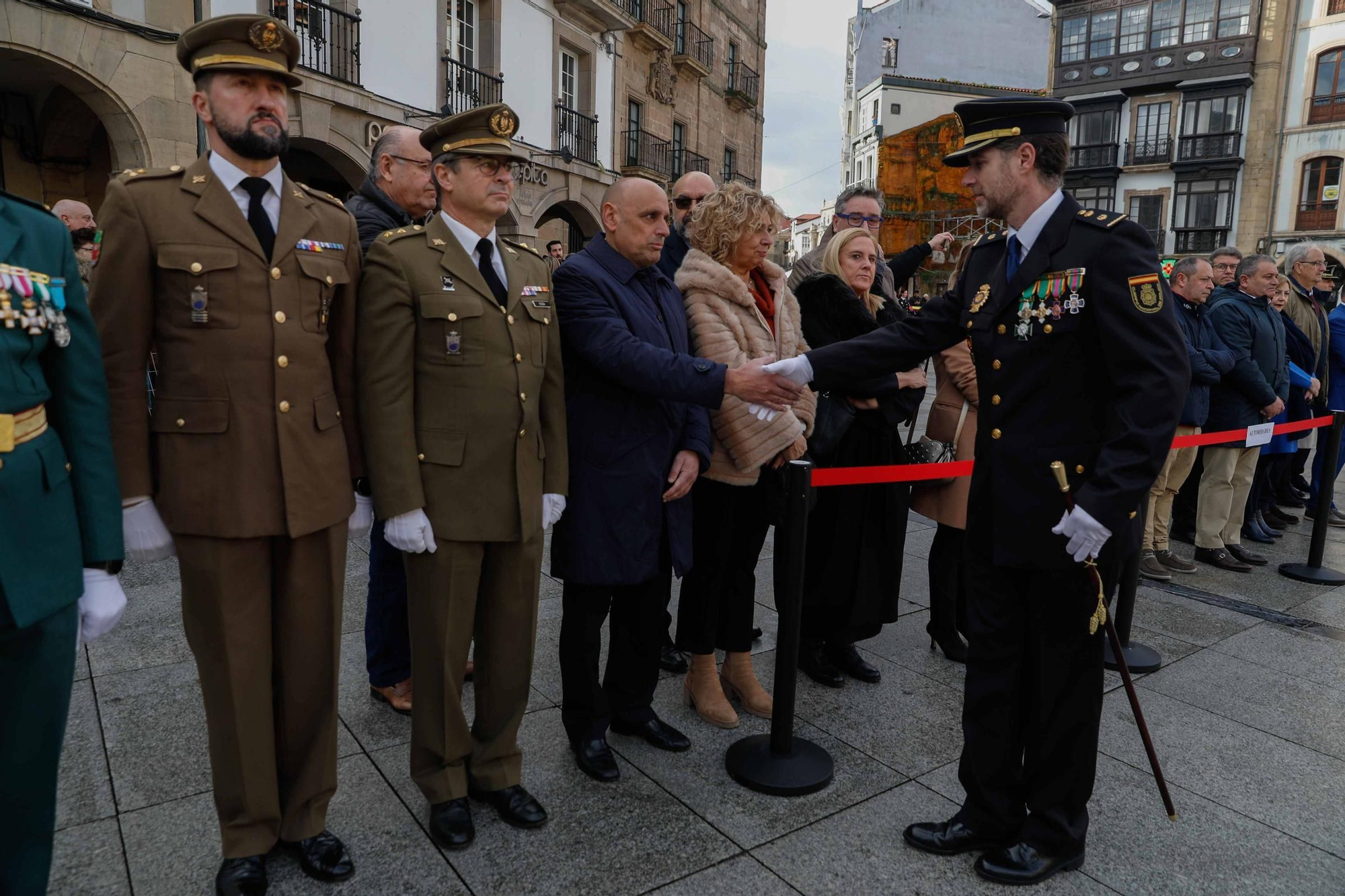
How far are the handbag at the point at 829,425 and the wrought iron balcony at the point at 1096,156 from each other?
36.9 m

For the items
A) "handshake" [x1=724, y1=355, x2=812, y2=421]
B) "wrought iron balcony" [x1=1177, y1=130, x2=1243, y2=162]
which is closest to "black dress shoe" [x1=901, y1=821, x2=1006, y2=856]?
"handshake" [x1=724, y1=355, x2=812, y2=421]

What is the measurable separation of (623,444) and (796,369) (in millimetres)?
665

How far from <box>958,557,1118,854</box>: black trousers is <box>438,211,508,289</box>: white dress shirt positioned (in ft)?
5.84

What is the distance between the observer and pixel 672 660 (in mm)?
4160

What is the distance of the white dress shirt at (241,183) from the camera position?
2307 mm

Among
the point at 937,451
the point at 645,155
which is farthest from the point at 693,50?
the point at 937,451

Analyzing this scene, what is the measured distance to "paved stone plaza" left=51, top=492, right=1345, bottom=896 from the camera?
2527mm

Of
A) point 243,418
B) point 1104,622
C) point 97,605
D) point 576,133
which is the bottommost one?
point 1104,622

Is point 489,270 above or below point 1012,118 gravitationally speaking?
below

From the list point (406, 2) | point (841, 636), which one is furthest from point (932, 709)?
point (406, 2)

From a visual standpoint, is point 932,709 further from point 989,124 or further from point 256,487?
point 256,487

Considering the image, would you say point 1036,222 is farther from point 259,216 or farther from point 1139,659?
point 1139,659

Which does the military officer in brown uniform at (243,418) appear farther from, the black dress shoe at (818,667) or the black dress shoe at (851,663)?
the black dress shoe at (851,663)

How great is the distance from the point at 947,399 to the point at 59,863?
3.87m
